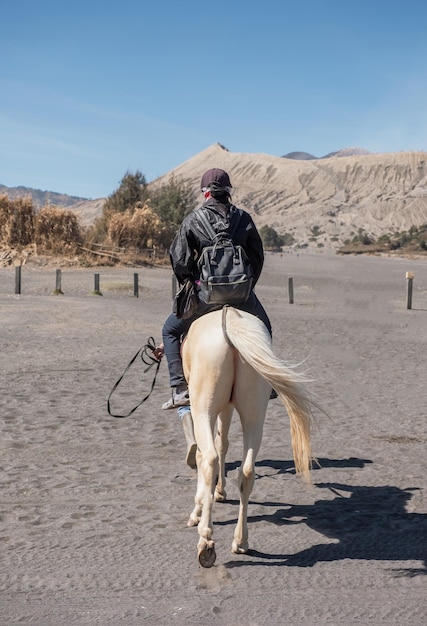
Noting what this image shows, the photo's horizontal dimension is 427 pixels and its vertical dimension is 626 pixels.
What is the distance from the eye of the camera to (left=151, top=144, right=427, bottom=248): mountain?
12319 centimetres

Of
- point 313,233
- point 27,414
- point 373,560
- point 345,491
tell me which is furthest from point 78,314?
point 313,233

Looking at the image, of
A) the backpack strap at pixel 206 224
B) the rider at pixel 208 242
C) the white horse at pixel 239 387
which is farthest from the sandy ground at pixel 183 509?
the backpack strap at pixel 206 224

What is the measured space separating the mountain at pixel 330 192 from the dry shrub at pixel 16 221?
7215 cm

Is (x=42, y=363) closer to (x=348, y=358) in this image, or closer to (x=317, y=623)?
(x=348, y=358)

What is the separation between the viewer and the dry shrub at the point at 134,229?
1640 inches

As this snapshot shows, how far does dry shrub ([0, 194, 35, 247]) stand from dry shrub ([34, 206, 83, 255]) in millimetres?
355

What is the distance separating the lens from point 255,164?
166m

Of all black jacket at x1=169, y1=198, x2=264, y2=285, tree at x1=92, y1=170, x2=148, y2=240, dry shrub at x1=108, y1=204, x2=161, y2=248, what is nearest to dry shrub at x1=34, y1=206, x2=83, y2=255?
dry shrub at x1=108, y1=204, x2=161, y2=248

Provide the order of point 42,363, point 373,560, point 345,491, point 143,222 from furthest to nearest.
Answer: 1. point 143,222
2. point 42,363
3. point 345,491
4. point 373,560

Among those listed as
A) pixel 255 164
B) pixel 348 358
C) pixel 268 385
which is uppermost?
→ pixel 255 164

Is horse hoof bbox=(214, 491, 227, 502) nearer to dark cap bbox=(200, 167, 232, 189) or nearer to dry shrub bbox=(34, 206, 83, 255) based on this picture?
dark cap bbox=(200, 167, 232, 189)

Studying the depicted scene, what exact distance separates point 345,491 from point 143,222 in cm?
3616

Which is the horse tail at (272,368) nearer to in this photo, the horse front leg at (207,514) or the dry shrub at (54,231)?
the horse front leg at (207,514)

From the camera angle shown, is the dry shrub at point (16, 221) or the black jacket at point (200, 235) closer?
the black jacket at point (200, 235)
